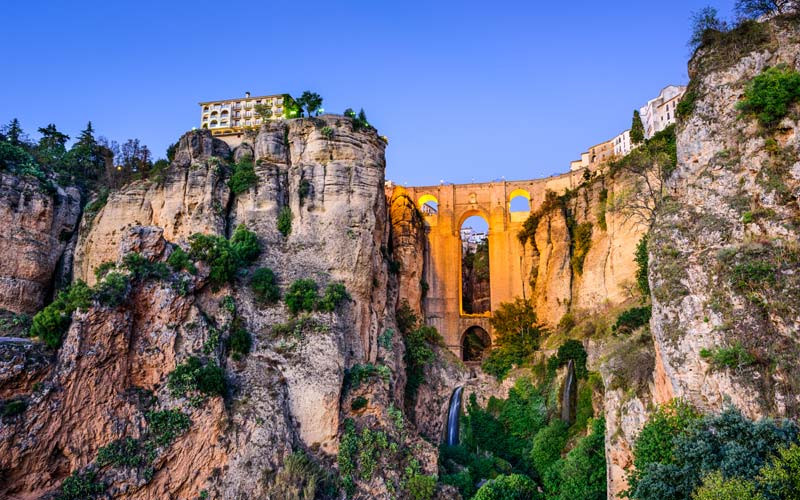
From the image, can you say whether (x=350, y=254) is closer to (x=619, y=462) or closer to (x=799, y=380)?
(x=619, y=462)

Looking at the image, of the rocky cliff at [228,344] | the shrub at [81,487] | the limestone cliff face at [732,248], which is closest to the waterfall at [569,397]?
the rocky cliff at [228,344]

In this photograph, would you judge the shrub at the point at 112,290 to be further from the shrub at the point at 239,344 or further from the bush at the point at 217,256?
the shrub at the point at 239,344

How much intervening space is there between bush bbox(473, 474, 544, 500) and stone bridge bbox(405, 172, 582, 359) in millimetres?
18060

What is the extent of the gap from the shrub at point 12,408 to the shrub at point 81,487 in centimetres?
315

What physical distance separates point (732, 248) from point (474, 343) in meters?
31.7

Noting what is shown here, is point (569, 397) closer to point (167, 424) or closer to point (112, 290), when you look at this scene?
point (167, 424)

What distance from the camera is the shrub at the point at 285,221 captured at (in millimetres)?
36125

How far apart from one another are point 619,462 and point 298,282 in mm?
18396

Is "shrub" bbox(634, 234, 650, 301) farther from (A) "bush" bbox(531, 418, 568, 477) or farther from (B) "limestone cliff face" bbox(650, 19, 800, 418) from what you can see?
(B) "limestone cliff face" bbox(650, 19, 800, 418)

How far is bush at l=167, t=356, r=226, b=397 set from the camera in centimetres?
2723

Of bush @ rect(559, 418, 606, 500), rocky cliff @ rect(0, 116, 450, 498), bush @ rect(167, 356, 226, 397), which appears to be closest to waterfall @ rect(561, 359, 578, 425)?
bush @ rect(559, 418, 606, 500)

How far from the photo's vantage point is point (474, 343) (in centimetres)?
4991

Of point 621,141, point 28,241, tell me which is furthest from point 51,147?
point 621,141

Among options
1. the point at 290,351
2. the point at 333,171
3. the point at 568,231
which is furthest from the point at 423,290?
the point at 290,351
